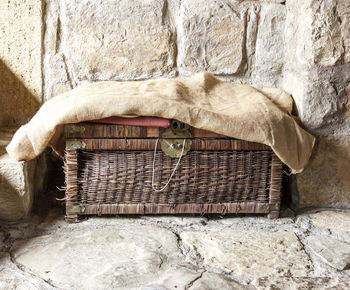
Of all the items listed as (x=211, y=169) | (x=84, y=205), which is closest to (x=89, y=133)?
(x=84, y=205)

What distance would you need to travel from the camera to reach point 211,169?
159 cm

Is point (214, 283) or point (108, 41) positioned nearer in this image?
point (214, 283)

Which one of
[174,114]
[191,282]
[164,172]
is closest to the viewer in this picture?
[191,282]

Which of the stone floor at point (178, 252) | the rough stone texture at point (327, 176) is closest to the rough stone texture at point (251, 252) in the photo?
the stone floor at point (178, 252)

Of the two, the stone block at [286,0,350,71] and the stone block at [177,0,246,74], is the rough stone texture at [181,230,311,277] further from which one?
the stone block at [177,0,246,74]

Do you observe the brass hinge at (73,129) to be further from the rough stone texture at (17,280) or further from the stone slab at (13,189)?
the rough stone texture at (17,280)

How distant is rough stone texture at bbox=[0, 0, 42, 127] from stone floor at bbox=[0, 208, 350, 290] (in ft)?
1.69

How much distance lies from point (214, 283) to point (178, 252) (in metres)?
0.21

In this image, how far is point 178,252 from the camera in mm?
1392

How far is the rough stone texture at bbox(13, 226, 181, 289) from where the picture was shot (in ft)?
4.01

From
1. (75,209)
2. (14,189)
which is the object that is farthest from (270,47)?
(14,189)

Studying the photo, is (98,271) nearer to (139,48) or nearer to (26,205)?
(26,205)

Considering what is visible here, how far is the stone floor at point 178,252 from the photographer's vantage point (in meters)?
1.22

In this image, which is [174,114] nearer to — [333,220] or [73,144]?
[73,144]
